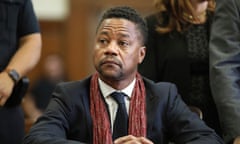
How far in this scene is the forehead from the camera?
6.48ft

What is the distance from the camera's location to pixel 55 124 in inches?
75.4

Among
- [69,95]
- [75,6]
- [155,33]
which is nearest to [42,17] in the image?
[75,6]

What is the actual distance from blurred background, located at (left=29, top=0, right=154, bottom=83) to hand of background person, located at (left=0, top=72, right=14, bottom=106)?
4702 millimetres

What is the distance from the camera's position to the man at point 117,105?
194 cm

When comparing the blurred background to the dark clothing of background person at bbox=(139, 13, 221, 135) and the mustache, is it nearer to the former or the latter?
the dark clothing of background person at bbox=(139, 13, 221, 135)

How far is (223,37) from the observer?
2131 mm

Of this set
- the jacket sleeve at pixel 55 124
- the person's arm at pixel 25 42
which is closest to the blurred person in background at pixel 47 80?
the person's arm at pixel 25 42

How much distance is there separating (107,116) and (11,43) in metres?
0.63

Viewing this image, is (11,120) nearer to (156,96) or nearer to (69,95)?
(69,95)

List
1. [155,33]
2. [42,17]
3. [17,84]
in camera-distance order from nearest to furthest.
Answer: [17,84] < [155,33] < [42,17]

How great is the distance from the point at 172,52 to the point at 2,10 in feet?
2.39

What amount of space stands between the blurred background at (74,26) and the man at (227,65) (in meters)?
4.77

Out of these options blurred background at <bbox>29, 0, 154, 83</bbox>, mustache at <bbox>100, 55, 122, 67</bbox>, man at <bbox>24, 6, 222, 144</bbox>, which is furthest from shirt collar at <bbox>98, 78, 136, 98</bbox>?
blurred background at <bbox>29, 0, 154, 83</bbox>

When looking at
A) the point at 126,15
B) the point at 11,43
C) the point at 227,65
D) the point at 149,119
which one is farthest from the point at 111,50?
the point at 11,43
